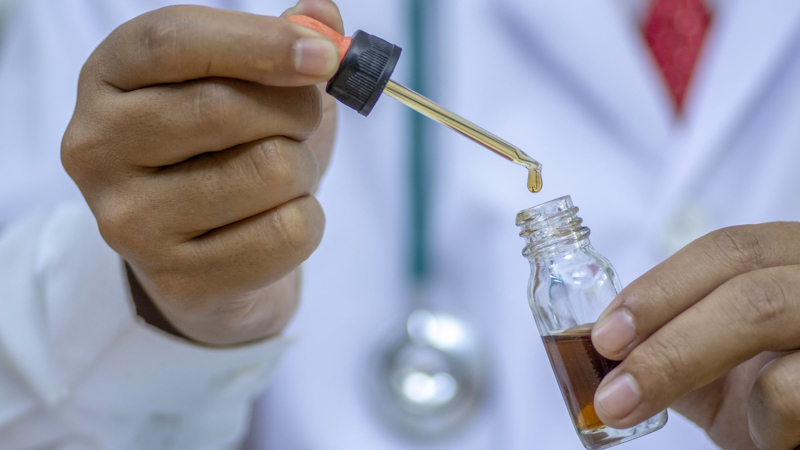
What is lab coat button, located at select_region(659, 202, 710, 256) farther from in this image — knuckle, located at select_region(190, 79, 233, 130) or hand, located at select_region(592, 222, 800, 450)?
knuckle, located at select_region(190, 79, 233, 130)

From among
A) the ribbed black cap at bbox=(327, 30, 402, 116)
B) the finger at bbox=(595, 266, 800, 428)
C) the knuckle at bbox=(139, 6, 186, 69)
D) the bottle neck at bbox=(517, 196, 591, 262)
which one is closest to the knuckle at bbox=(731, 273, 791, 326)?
the finger at bbox=(595, 266, 800, 428)

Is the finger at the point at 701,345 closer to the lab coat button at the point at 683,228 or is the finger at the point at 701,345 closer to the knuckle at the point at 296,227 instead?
the knuckle at the point at 296,227

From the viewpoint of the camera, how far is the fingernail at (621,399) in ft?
1.33

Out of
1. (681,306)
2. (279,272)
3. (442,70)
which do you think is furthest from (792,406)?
(442,70)

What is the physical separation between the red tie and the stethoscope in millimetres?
311

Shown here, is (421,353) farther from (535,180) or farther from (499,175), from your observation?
(535,180)

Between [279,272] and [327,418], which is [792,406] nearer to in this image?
[279,272]

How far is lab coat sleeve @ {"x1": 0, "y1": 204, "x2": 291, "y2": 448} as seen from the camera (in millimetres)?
643

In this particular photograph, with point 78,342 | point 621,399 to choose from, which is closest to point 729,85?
point 621,399

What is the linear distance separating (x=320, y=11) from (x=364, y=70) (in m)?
0.07

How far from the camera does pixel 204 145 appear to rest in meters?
0.41

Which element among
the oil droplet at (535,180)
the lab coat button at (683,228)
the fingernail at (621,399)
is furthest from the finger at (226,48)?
the lab coat button at (683,228)

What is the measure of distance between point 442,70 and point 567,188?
0.73 ft

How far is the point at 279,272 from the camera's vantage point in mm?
455
